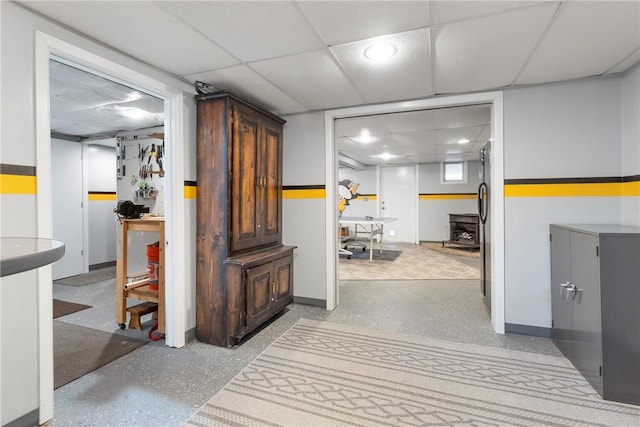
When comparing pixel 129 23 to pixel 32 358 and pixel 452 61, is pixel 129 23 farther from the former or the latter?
pixel 452 61

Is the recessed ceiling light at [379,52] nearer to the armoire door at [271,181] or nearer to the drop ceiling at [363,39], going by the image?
the drop ceiling at [363,39]

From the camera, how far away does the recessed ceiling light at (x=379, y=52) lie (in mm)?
2045

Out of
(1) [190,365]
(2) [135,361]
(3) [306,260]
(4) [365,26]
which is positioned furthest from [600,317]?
(2) [135,361]

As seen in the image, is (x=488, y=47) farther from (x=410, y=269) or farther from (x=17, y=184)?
(x=410, y=269)

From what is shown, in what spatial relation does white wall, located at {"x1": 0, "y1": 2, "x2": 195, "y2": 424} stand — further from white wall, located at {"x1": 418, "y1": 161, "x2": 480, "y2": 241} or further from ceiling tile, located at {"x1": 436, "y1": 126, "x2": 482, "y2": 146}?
white wall, located at {"x1": 418, "y1": 161, "x2": 480, "y2": 241}

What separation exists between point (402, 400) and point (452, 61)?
245 cm

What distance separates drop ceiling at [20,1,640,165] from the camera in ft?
5.42

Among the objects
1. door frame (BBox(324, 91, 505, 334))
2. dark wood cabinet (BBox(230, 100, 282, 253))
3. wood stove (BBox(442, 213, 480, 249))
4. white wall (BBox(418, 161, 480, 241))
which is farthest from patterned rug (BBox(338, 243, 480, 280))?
dark wood cabinet (BBox(230, 100, 282, 253))

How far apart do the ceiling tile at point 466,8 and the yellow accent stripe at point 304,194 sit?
2103mm

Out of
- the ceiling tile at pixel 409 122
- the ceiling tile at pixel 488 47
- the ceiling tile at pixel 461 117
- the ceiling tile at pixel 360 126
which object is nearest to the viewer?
the ceiling tile at pixel 488 47

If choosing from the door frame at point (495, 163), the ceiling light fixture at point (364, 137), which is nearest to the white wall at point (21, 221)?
the door frame at point (495, 163)

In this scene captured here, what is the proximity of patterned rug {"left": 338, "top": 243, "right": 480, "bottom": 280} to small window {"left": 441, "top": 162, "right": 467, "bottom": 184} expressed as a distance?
2495 millimetres

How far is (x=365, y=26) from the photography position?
5.94 ft

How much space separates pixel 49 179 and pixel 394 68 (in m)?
2.53
